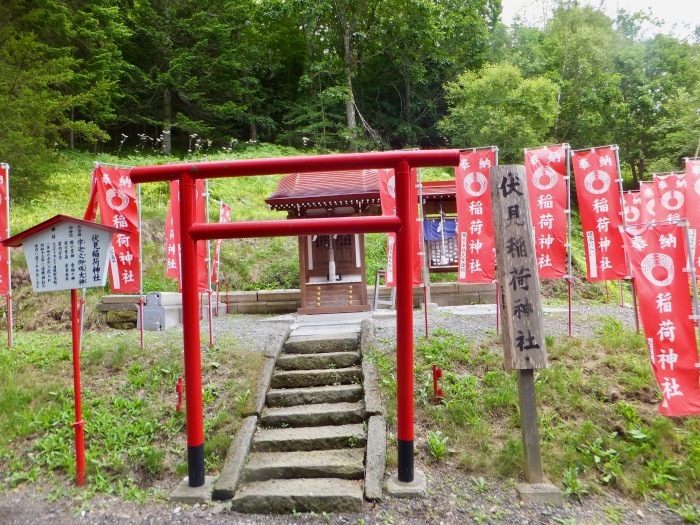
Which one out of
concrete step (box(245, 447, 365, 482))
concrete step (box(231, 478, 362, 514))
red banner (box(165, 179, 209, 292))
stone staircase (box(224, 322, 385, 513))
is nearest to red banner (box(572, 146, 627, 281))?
stone staircase (box(224, 322, 385, 513))

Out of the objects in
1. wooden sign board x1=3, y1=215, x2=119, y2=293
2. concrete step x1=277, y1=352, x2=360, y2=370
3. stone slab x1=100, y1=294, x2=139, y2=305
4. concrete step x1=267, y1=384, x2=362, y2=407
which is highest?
wooden sign board x1=3, y1=215, x2=119, y2=293

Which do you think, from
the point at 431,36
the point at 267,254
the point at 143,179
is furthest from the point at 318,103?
the point at 143,179

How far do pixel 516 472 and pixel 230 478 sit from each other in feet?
8.80

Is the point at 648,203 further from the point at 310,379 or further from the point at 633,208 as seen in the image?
the point at 310,379

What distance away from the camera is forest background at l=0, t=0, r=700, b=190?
60.7ft

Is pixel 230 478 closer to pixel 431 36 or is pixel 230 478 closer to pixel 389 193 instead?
pixel 389 193

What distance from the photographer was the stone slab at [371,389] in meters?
4.59

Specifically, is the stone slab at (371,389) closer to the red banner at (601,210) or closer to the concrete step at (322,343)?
the concrete step at (322,343)

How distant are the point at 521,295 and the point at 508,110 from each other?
1633cm

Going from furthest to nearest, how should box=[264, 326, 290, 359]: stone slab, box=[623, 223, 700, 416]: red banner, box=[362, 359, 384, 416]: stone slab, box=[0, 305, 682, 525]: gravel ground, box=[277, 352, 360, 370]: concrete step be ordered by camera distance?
1. box=[264, 326, 290, 359]: stone slab
2. box=[277, 352, 360, 370]: concrete step
3. box=[362, 359, 384, 416]: stone slab
4. box=[623, 223, 700, 416]: red banner
5. box=[0, 305, 682, 525]: gravel ground

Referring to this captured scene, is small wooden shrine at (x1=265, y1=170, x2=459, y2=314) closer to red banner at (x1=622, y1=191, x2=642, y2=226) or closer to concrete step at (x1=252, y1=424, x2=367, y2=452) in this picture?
red banner at (x1=622, y1=191, x2=642, y2=226)

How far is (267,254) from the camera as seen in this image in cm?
1340

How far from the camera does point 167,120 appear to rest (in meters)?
21.2

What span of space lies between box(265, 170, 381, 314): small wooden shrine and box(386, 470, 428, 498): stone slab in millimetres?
6140
